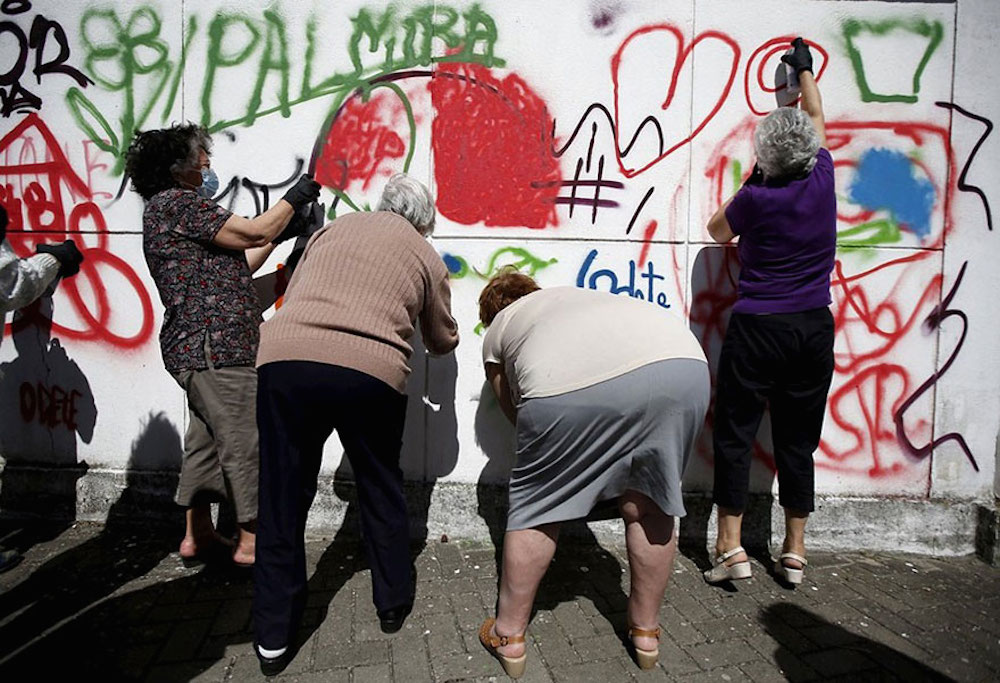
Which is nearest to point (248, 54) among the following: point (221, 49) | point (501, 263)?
point (221, 49)

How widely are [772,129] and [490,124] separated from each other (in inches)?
54.2

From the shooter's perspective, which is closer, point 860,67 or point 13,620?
point 13,620

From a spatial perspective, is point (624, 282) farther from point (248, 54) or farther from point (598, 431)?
point (248, 54)

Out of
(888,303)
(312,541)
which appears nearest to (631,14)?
(888,303)

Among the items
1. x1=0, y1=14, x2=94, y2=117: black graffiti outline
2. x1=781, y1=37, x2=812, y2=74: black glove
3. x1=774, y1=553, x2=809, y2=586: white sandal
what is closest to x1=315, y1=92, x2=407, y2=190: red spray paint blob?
x1=0, y1=14, x2=94, y2=117: black graffiti outline

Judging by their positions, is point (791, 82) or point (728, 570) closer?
point (728, 570)

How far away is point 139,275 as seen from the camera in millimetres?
3326

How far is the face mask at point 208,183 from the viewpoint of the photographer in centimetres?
294

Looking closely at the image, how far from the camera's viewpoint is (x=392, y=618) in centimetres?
244

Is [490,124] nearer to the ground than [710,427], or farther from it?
farther from it

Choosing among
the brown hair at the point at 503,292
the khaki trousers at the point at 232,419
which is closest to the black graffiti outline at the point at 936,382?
the brown hair at the point at 503,292

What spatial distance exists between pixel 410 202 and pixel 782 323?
175 cm

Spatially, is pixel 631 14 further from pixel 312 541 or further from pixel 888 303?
pixel 312 541

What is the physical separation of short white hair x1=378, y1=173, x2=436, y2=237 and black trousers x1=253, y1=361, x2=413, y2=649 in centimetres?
75
